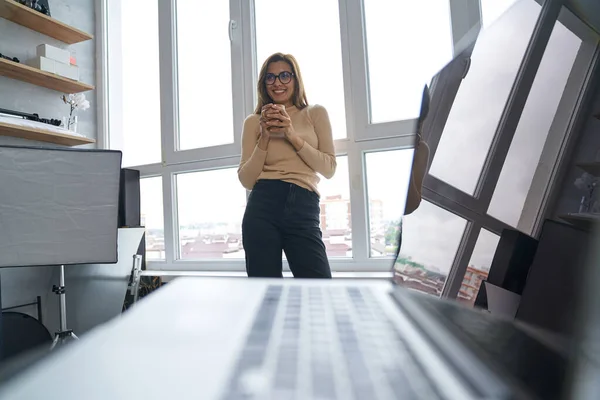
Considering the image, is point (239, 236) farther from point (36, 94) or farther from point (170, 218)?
point (36, 94)

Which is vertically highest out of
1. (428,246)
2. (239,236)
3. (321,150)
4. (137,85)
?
(137,85)

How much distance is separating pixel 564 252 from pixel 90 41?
290cm

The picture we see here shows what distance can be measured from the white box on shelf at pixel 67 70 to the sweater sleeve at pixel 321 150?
5.49 feet

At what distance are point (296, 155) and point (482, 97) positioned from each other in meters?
0.93

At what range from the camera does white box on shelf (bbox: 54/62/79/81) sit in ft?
6.59

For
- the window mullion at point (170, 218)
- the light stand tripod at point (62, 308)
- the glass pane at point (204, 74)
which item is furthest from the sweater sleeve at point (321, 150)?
the window mullion at point (170, 218)

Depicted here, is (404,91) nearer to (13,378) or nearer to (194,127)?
(194,127)

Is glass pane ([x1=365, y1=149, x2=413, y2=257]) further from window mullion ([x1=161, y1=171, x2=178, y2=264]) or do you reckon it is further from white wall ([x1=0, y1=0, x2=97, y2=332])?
white wall ([x1=0, y1=0, x2=97, y2=332])

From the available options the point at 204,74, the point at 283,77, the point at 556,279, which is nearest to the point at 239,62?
the point at 204,74

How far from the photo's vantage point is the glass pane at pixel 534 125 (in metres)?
0.15

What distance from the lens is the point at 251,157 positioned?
3.68 feet

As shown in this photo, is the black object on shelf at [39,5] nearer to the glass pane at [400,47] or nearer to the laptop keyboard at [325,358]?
the glass pane at [400,47]

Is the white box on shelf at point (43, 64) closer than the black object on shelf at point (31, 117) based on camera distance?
No

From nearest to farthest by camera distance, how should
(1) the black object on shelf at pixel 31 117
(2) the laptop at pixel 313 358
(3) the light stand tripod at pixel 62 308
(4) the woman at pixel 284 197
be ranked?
1. (2) the laptop at pixel 313 358
2. (4) the woman at pixel 284 197
3. (3) the light stand tripod at pixel 62 308
4. (1) the black object on shelf at pixel 31 117
